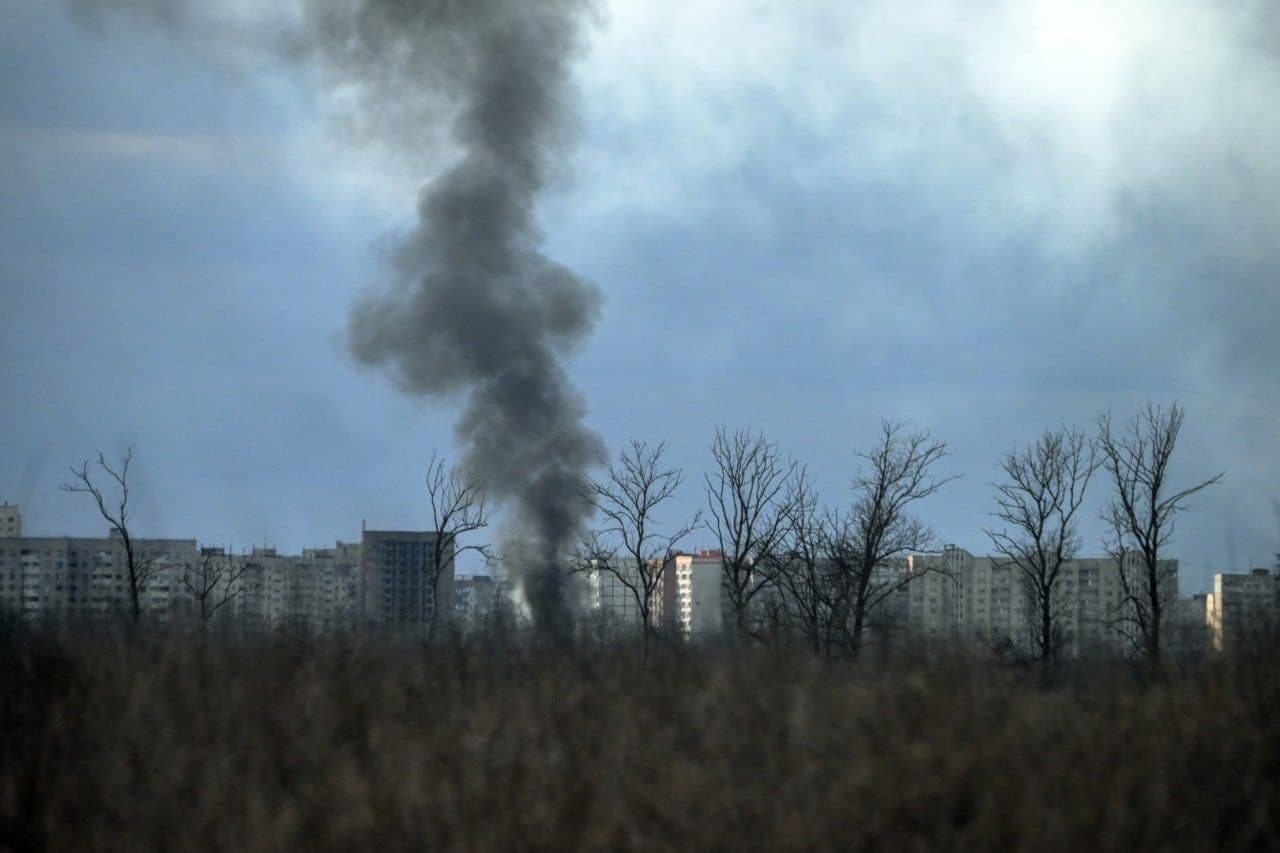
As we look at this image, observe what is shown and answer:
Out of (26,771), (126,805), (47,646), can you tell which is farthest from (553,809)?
(47,646)

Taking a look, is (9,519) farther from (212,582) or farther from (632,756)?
(632,756)

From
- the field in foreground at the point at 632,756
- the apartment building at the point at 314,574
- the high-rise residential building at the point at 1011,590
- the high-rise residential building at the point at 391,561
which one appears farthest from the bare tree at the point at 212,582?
the high-rise residential building at the point at 1011,590

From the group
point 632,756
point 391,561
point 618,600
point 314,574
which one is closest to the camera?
point 632,756

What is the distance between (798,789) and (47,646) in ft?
30.5

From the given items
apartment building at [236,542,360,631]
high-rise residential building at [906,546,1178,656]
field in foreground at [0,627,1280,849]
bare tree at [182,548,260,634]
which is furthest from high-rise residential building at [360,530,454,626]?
field in foreground at [0,627,1280,849]

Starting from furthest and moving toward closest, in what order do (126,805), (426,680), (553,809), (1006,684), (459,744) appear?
(426,680), (1006,684), (459,744), (126,805), (553,809)

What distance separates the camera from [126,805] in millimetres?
9930

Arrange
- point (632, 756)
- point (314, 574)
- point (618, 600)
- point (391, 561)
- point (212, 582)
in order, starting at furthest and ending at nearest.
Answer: point (618, 600) → point (314, 574) → point (391, 561) → point (212, 582) → point (632, 756)

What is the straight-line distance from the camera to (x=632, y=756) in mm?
10164

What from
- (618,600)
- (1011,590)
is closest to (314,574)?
(618,600)

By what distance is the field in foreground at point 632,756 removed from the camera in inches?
348

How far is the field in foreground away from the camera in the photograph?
8.84 metres

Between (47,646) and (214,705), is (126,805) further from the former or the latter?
(47,646)

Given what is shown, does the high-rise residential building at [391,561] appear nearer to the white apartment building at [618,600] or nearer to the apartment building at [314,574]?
the apartment building at [314,574]
